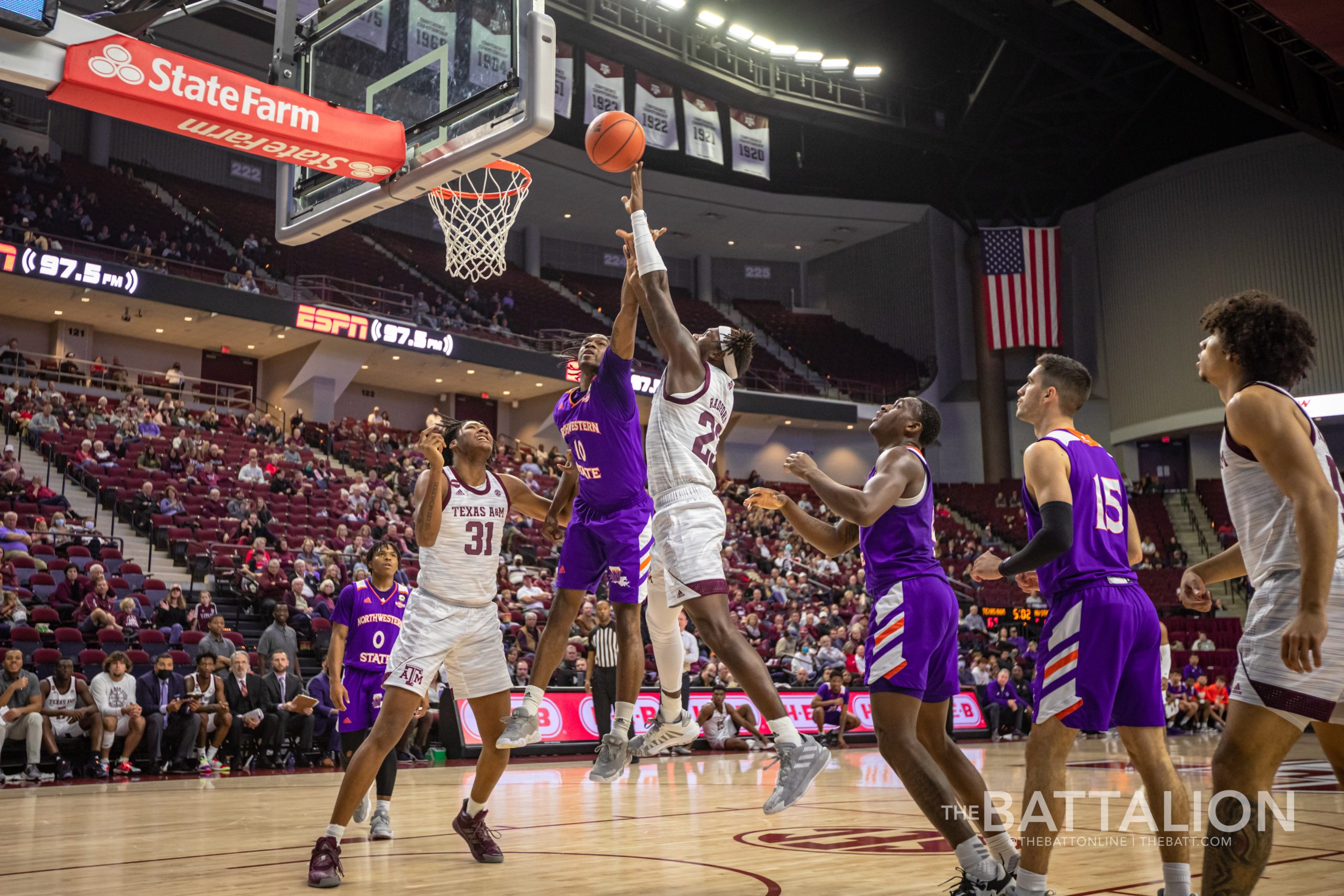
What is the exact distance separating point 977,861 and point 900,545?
132 centimetres

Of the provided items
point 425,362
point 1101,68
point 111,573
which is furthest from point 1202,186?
point 111,573

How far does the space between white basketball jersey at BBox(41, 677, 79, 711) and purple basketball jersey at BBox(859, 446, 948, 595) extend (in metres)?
9.82

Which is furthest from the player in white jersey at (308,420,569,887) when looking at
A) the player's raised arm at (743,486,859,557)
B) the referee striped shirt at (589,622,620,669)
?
the referee striped shirt at (589,622,620,669)

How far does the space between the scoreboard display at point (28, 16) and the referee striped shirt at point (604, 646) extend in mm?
8271

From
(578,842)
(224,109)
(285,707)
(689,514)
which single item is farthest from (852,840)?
(285,707)

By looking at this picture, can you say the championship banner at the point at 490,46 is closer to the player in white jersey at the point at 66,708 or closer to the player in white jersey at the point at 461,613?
the player in white jersey at the point at 461,613

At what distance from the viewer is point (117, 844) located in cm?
620

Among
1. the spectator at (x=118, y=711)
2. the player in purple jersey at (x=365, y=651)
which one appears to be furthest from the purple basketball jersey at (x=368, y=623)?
the spectator at (x=118, y=711)

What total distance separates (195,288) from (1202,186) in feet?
91.2

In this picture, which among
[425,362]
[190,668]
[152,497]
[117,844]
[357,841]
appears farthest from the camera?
[425,362]

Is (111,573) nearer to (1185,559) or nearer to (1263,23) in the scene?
(1263,23)

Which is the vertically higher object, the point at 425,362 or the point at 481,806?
the point at 425,362

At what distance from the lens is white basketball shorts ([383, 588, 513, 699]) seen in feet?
18.3

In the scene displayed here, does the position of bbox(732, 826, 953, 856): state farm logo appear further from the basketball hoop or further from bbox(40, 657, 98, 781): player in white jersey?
bbox(40, 657, 98, 781): player in white jersey
